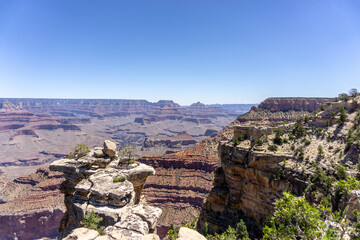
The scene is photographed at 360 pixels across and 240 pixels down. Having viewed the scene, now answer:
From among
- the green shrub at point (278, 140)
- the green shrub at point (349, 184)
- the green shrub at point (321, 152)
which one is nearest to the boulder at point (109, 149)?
the green shrub at point (349, 184)

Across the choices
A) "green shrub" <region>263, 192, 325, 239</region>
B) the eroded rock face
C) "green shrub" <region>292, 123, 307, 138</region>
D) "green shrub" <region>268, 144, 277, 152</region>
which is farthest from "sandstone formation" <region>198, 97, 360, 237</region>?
the eroded rock face

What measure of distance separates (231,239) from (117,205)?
12543 millimetres

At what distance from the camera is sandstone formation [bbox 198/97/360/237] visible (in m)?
24.4

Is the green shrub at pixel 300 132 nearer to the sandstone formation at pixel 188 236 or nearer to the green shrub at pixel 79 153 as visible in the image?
the sandstone formation at pixel 188 236

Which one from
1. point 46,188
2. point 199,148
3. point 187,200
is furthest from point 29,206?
point 199,148

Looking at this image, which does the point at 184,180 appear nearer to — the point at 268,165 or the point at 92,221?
the point at 268,165

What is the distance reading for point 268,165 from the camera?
27078mm

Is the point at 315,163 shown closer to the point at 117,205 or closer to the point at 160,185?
the point at 117,205

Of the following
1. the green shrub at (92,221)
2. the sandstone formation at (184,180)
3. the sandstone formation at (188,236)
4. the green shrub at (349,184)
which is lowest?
the sandstone formation at (184,180)

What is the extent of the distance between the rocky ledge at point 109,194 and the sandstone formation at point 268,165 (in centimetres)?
1476

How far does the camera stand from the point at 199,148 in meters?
87.9

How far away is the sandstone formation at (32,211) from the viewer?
63062 millimetres

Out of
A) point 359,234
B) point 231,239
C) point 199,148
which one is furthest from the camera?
point 199,148

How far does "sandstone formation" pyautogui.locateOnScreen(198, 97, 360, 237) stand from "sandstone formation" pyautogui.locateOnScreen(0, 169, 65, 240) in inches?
2333
